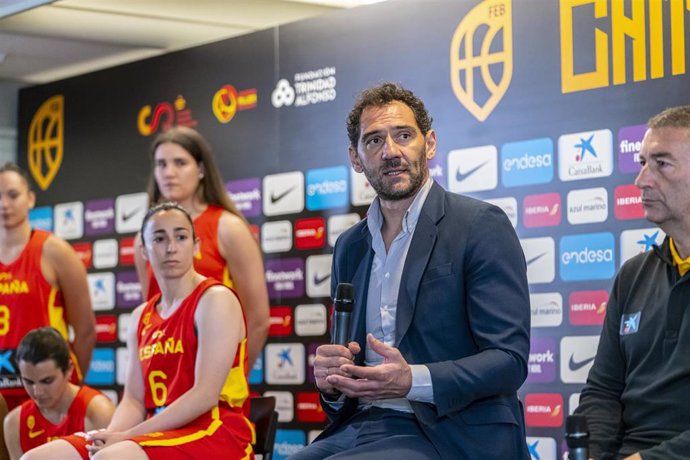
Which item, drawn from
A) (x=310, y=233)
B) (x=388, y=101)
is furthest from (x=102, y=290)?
(x=388, y=101)

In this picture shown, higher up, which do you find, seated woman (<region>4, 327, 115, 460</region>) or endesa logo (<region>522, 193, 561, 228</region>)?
endesa logo (<region>522, 193, 561, 228</region>)

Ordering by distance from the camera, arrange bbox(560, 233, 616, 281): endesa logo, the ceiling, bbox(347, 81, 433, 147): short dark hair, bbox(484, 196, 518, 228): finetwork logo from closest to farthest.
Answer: bbox(347, 81, 433, 147): short dark hair → bbox(560, 233, 616, 281): endesa logo → bbox(484, 196, 518, 228): finetwork logo → the ceiling

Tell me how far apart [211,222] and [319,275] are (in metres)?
0.91

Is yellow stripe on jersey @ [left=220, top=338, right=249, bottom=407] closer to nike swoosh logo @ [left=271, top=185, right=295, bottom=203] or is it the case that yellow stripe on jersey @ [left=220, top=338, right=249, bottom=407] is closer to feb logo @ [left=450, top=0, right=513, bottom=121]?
feb logo @ [left=450, top=0, right=513, bottom=121]

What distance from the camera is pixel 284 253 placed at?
5445mm

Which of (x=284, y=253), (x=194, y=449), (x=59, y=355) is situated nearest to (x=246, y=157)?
(x=284, y=253)

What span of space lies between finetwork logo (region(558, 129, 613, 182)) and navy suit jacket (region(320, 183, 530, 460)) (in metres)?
1.59

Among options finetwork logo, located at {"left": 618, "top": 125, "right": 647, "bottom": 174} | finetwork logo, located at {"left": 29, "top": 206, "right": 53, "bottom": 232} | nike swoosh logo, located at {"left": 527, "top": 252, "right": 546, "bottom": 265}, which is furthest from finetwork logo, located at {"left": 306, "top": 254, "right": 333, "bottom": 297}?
finetwork logo, located at {"left": 29, "top": 206, "right": 53, "bottom": 232}

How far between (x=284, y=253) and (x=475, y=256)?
9.65ft

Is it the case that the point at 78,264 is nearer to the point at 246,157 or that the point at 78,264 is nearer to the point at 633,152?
the point at 246,157

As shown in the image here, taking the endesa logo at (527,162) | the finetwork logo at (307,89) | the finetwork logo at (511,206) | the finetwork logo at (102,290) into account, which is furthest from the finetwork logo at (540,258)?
the finetwork logo at (102,290)

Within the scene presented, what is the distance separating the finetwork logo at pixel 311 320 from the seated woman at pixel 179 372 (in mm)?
1428

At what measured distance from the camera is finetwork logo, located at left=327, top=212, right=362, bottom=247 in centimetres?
514

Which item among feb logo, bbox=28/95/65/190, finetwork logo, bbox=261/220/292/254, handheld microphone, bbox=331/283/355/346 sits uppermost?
feb logo, bbox=28/95/65/190
